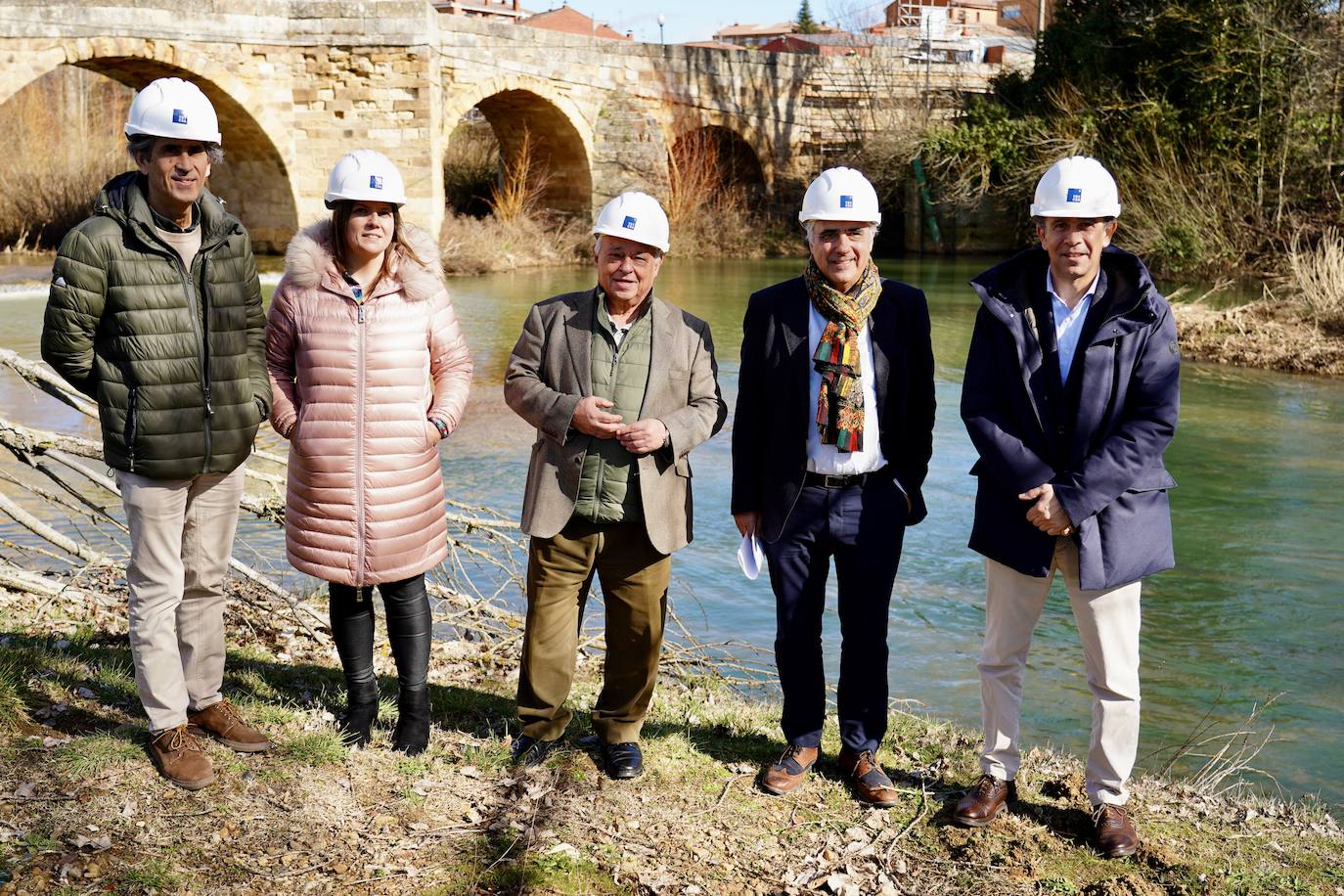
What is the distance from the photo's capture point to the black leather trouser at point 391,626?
3600 millimetres

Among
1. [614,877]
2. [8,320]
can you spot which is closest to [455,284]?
[8,320]

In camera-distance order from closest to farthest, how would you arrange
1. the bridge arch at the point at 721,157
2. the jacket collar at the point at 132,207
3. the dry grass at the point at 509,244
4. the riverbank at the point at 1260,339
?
the jacket collar at the point at 132,207
the riverbank at the point at 1260,339
the dry grass at the point at 509,244
the bridge arch at the point at 721,157

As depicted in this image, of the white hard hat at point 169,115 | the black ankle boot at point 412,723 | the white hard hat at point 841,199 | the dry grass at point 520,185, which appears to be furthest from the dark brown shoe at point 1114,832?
the dry grass at point 520,185

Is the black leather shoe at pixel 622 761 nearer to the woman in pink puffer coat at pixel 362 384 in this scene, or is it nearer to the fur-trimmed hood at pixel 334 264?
the woman in pink puffer coat at pixel 362 384

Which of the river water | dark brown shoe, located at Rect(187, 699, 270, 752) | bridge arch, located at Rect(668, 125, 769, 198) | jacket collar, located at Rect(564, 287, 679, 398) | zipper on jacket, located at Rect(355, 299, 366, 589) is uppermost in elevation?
bridge arch, located at Rect(668, 125, 769, 198)

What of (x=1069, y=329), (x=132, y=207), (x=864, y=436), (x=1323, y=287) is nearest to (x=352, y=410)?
(x=132, y=207)

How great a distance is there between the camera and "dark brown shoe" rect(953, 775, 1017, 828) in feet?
11.3

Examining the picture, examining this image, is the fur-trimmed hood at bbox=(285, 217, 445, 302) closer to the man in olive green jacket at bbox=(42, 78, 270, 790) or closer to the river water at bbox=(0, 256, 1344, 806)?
the man in olive green jacket at bbox=(42, 78, 270, 790)

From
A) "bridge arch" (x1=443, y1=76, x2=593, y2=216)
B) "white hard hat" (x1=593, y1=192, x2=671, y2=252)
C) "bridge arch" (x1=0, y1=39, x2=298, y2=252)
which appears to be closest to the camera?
"white hard hat" (x1=593, y1=192, x2=671, y2=252)

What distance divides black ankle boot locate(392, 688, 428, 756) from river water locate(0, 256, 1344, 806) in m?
2.39

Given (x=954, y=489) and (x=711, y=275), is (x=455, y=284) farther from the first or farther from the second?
(x=954, y=489)

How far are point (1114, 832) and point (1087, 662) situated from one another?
0.46 meters

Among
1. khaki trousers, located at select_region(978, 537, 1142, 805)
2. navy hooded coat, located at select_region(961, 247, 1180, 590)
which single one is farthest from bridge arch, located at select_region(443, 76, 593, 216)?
khaki trousers, located at select_region(978, 537, 1142, 805)

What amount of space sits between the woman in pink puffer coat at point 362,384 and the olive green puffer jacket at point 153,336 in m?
0.15
